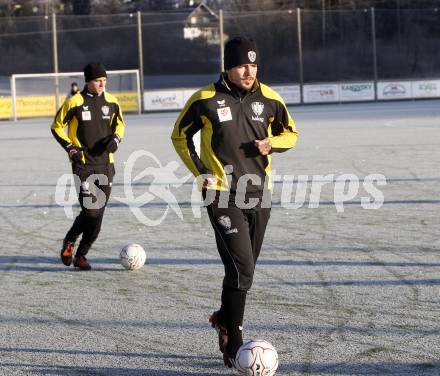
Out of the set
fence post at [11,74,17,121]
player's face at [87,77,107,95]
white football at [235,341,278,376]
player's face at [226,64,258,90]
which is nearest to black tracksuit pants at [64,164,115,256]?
player's face at [87,77,107,95]

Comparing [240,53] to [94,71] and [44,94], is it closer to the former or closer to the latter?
[94,71]

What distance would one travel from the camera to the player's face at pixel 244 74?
5758mm

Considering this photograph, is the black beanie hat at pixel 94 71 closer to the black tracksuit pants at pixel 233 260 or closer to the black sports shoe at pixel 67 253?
the black sports shoe at pixel 67 253

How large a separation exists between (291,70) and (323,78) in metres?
1.97

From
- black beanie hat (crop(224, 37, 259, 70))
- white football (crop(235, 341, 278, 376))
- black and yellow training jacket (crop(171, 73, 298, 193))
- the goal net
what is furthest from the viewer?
the goal net

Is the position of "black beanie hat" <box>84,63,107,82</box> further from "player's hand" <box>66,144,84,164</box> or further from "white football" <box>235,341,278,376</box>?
"white football" <box>235,341,278,376</box>

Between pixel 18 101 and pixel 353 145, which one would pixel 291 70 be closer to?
pixel 18 101

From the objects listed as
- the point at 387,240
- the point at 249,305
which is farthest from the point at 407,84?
the point at 249,305

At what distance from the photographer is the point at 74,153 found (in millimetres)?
8914

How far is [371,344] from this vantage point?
6.22 meters

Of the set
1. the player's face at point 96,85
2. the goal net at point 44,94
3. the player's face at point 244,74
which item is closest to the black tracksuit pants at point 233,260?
the player's face at point 244,74

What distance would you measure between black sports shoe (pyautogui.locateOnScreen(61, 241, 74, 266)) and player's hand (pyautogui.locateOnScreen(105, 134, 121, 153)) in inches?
41.8

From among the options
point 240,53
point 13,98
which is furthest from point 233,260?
point 13,98

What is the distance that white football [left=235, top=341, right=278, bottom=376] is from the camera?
545 centimetres
